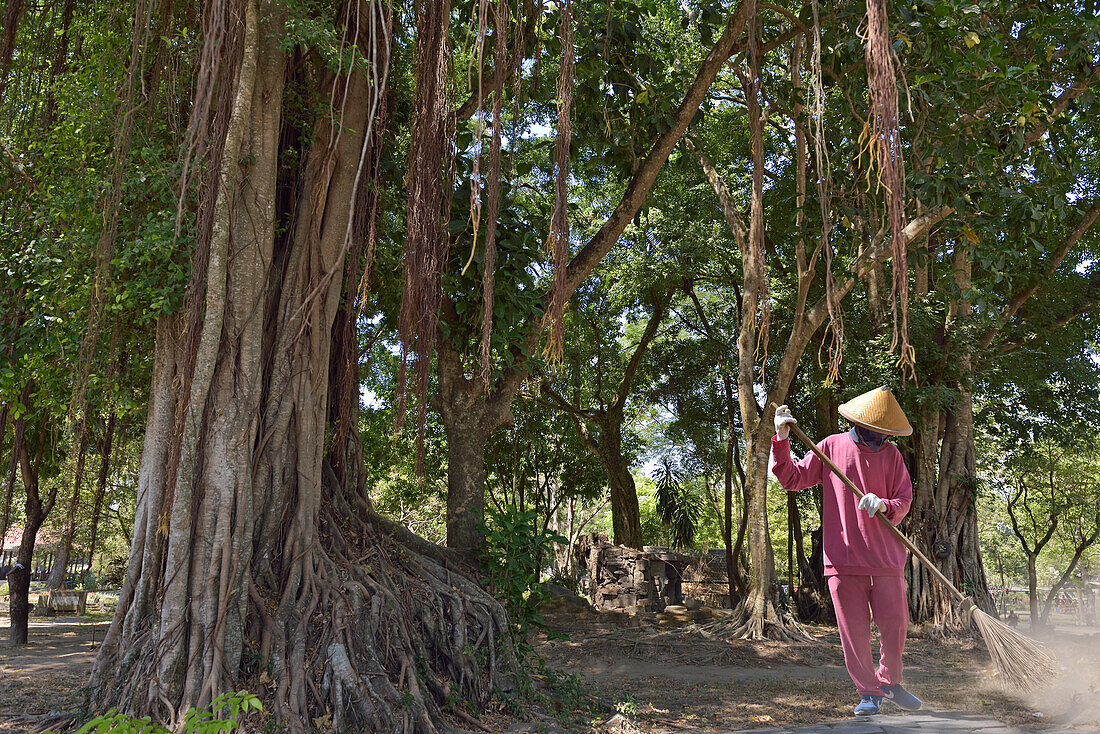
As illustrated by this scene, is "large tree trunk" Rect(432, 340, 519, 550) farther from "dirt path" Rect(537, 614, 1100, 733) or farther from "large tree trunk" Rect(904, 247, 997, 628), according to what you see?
"large tree trunk" Rect(904, 247, 997, 628)

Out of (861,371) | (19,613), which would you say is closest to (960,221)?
(861,371)

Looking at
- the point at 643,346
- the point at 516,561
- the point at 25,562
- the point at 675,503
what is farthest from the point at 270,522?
the point at 675,503

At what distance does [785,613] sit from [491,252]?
7.57 m

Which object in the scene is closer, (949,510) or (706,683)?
(706,683)

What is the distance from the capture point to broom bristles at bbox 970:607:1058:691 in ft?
12.1

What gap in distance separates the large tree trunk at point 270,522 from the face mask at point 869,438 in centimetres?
249

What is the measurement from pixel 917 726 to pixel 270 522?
11.6ft

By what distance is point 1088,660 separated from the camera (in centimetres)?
448

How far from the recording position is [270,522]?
429 cm

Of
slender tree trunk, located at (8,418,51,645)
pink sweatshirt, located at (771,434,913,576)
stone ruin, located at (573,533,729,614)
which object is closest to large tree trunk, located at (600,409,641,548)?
stone ruin, located at (573,533,729,614)

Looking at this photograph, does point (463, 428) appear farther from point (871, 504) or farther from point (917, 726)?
point (917, 726)

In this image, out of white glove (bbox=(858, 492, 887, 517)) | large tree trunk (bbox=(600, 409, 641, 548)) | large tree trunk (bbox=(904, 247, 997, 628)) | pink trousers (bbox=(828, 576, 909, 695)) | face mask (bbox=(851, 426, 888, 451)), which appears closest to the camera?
white glove (bbox=(858, 492, 887, 517))

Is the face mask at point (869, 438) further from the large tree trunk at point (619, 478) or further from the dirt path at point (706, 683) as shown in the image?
the large tree trunk at point (619, 478)

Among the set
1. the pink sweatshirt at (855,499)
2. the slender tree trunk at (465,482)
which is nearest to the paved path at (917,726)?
the pink sweatshirt at (855,499)
